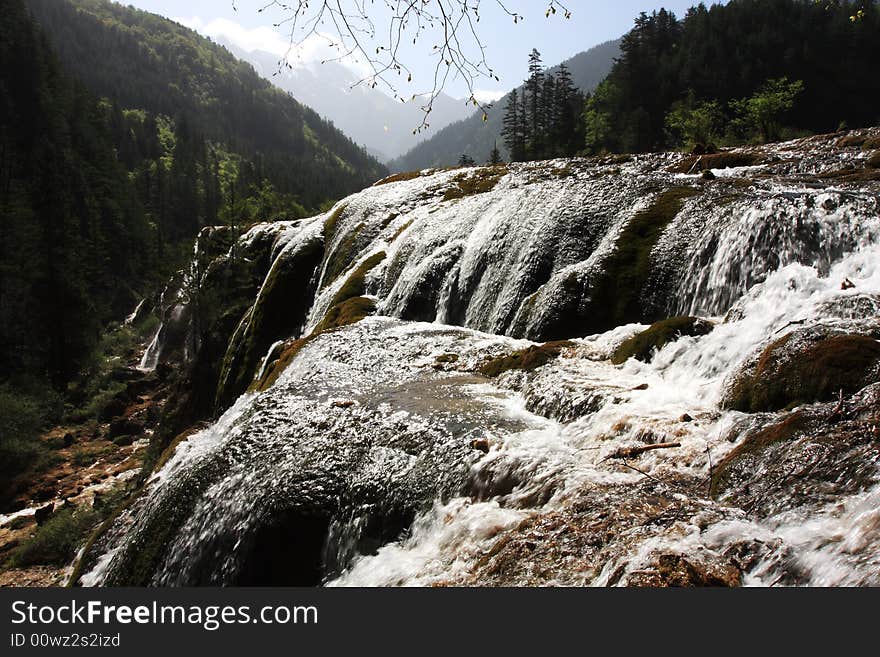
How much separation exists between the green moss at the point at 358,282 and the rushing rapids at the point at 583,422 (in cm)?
265

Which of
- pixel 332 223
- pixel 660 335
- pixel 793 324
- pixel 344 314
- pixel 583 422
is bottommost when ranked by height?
pixel 583 422

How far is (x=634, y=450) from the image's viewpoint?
6.13 meters

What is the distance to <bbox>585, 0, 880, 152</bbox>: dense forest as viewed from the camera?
66812mm

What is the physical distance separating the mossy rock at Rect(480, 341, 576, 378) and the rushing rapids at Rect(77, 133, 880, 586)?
68mm

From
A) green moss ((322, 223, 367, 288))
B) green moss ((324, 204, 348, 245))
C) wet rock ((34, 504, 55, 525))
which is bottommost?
wet rock ((34, 504, 55, 525))

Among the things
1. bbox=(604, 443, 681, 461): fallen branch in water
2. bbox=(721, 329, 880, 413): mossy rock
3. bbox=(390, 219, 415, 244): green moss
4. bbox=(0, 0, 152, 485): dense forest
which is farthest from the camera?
bbox=(0, 0, 152, 485): dense forest

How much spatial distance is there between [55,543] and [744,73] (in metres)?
82.1

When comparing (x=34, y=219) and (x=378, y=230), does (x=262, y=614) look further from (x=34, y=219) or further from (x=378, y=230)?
(x=34, y=219)

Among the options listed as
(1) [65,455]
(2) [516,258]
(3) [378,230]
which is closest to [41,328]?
(1) [65,455]

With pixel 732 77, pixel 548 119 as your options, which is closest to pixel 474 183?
pixel 732 77

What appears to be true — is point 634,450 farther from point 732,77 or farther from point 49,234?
point 732,77

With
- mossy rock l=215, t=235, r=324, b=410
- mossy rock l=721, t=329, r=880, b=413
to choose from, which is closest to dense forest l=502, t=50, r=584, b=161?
mossy rock l=215, t=235, r=324, b=410

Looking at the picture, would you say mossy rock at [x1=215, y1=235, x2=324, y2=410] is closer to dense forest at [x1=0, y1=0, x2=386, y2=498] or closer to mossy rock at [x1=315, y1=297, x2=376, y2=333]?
mossy rock at [x1=315, y1=297, x2=376, y2=333]

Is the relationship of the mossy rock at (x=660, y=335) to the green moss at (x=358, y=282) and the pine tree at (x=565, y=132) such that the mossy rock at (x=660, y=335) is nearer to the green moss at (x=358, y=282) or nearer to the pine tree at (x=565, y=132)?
the green moss at (x=358, y=282)
